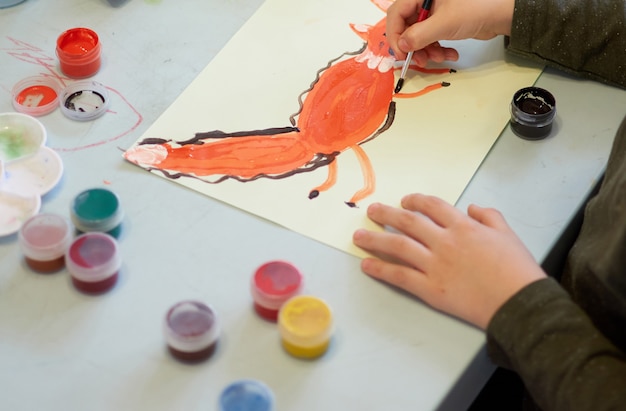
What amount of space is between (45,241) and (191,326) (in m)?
0.20

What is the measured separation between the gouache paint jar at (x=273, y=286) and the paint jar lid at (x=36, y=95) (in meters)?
0.39

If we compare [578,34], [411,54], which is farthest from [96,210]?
[578,34]

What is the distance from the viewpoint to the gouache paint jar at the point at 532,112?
3.10 ft

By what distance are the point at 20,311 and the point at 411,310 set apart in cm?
41

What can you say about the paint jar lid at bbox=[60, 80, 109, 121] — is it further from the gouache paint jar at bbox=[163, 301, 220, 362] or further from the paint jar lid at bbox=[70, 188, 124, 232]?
the gouache paint jar at bbox=[163, 301, 220, 362]

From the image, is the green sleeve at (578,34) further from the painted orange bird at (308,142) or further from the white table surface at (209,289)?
the painted orange bird at (308,142)

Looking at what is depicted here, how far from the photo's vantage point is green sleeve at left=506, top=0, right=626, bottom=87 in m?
1.01

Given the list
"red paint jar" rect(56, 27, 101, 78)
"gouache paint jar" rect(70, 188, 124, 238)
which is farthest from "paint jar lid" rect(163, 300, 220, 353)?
"red paint jar" rect(56, 27, 101, 78)

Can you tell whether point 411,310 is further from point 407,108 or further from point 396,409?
point 407,108

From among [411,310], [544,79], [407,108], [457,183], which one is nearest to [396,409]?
[411,310]

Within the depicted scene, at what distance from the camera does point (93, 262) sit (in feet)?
A: 2.66

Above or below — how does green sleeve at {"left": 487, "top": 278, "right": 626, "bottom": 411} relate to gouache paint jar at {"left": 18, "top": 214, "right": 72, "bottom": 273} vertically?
above

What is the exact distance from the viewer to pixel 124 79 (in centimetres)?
103

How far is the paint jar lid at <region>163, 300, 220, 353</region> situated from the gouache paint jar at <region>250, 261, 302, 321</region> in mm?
49
